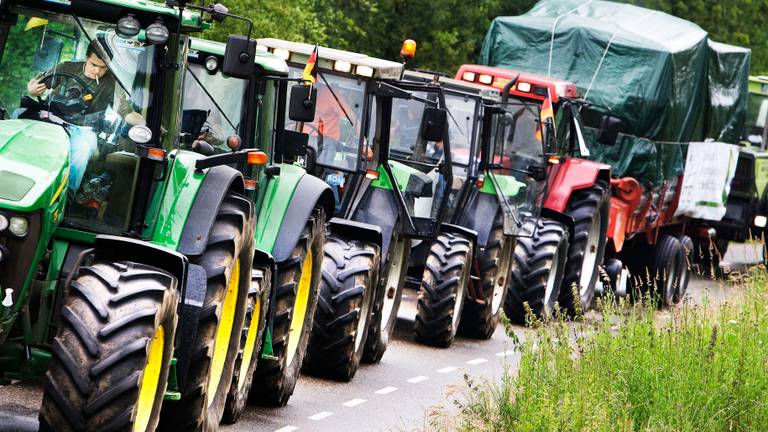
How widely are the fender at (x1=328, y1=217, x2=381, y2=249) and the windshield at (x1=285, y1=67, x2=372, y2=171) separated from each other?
879mm

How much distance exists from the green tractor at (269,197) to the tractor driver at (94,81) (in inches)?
77.5

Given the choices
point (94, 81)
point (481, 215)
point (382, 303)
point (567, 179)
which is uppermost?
point (94, 81)

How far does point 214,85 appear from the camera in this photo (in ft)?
36.1

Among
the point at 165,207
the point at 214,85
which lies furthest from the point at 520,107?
the point at 165,207

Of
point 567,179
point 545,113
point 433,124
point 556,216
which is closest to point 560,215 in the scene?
point 556,216

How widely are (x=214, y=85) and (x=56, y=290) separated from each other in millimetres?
3632

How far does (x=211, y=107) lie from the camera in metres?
10.8

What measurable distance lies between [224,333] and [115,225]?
4.21ft

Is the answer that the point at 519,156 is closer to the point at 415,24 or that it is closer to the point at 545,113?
the point at 545,113

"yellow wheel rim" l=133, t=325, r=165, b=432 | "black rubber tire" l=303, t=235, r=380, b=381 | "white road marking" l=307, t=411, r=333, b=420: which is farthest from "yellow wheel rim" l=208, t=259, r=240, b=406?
"black rubber tire" l=303, t=235, r=380, b=381

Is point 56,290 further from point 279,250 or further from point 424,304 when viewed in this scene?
point 424,304

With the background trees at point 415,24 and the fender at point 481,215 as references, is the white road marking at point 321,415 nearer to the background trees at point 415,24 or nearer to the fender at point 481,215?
the fender at point 481,215

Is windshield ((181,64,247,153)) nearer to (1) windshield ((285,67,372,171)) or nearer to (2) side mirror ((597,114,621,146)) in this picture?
(1) windshield ((285,67,372,171))

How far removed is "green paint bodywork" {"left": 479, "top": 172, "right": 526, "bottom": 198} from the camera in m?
16.6
